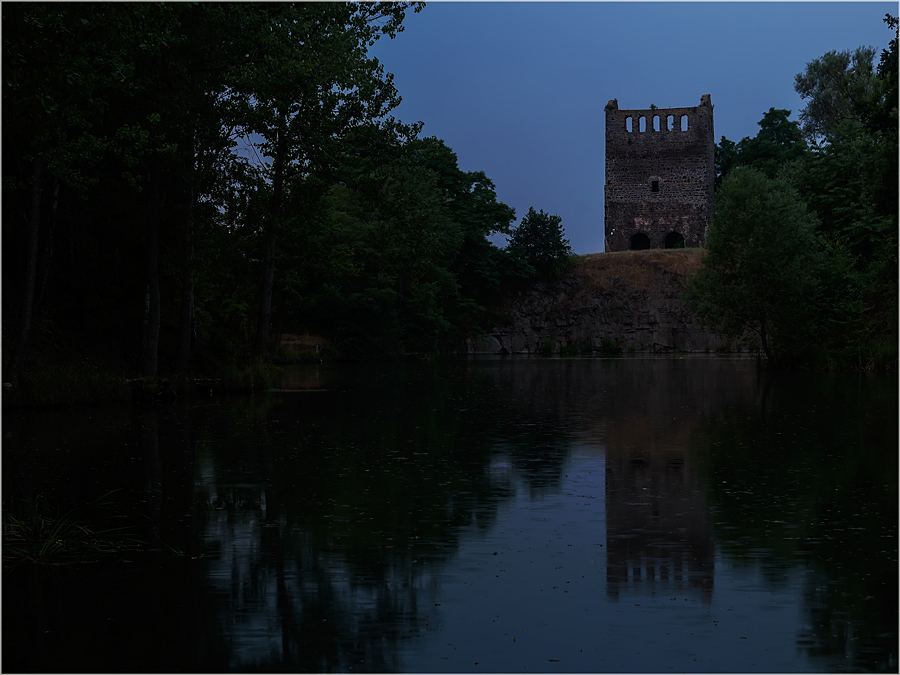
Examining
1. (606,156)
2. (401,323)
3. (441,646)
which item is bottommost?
(441,646)

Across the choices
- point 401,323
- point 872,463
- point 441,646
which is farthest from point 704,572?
point 401,323

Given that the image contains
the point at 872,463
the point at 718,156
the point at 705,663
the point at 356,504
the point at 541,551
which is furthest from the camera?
the point at 718,156

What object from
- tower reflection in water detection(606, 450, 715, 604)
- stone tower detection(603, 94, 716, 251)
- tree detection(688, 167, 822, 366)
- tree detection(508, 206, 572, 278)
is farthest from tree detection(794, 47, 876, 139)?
tower reflection in water detection(606, 450, 715, 604)

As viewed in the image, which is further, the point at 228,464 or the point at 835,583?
the point at 228,464

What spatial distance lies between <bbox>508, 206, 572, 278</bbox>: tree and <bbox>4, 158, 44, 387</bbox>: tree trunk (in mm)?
66411

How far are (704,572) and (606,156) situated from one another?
86234mm

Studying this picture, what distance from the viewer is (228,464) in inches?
622

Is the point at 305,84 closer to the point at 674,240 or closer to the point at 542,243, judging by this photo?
the point at 542,243

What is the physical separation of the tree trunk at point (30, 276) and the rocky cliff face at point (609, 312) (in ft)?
214

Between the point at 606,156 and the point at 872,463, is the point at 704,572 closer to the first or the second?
the point at 872,463

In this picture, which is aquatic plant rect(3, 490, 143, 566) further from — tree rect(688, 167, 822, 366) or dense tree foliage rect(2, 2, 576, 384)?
tree rect(688, 167, 822, 366)

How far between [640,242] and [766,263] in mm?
47708

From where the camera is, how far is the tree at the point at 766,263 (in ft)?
153

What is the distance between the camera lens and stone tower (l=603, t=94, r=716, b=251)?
9069 centimetres
